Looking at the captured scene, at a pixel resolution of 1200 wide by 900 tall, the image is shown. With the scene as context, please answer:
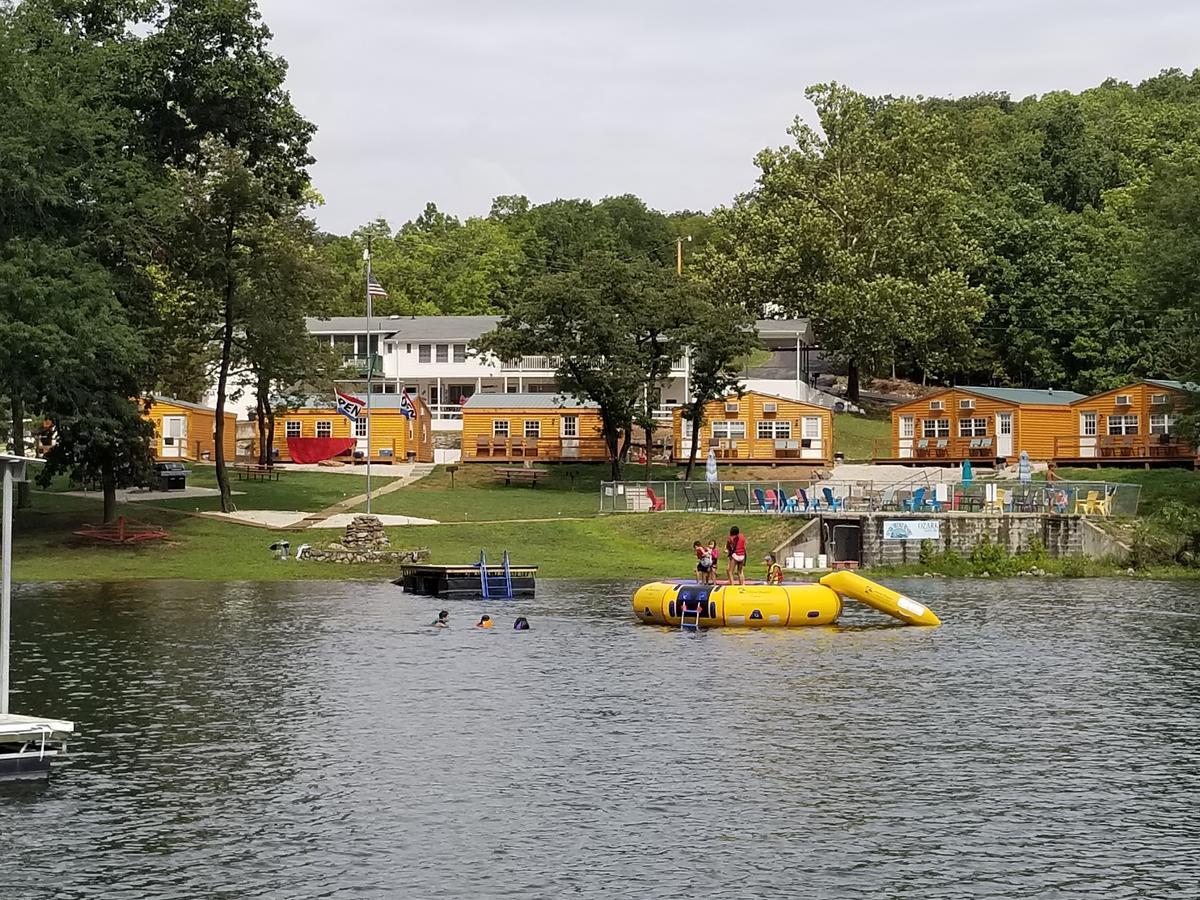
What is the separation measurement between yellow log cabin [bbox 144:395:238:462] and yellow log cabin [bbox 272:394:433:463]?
4.29 metres

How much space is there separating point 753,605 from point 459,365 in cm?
7481

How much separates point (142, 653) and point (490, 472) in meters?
51.0

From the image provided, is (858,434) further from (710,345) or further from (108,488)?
(108,488)

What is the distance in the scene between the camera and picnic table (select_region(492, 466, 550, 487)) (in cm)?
9388

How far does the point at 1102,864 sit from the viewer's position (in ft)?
80.8

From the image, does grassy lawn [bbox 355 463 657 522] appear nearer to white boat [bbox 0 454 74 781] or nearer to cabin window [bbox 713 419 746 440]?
cabin window [bbox 713 419 746 440]

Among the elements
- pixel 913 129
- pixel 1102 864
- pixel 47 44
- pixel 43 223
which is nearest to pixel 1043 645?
pixel 1102 864

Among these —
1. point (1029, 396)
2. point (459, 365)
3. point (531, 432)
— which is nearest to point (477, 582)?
point (531, 432)

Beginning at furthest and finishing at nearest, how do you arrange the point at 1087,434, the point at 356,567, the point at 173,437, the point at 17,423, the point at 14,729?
the point at 173,437
the point at 1087,434
the point at 17,423
the point at 356,567
the point at 14,729

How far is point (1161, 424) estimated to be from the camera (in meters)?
92.4

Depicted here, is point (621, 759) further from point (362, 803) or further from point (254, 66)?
point (254, 66)

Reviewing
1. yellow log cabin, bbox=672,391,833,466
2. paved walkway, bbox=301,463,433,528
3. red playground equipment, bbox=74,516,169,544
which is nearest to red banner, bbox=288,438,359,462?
paved walkway, bbox=301,463,433,528

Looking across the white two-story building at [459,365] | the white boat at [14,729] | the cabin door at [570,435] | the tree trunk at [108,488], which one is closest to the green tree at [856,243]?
the white two-story building at [459,365]

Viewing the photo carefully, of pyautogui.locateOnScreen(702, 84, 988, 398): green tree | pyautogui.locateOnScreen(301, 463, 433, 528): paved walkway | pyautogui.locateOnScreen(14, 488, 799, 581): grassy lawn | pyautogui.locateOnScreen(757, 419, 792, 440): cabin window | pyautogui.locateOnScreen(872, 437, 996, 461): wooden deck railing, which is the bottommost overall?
pyautogui.locateOnScreen(14, 488, 799, 581): grassy lawn
